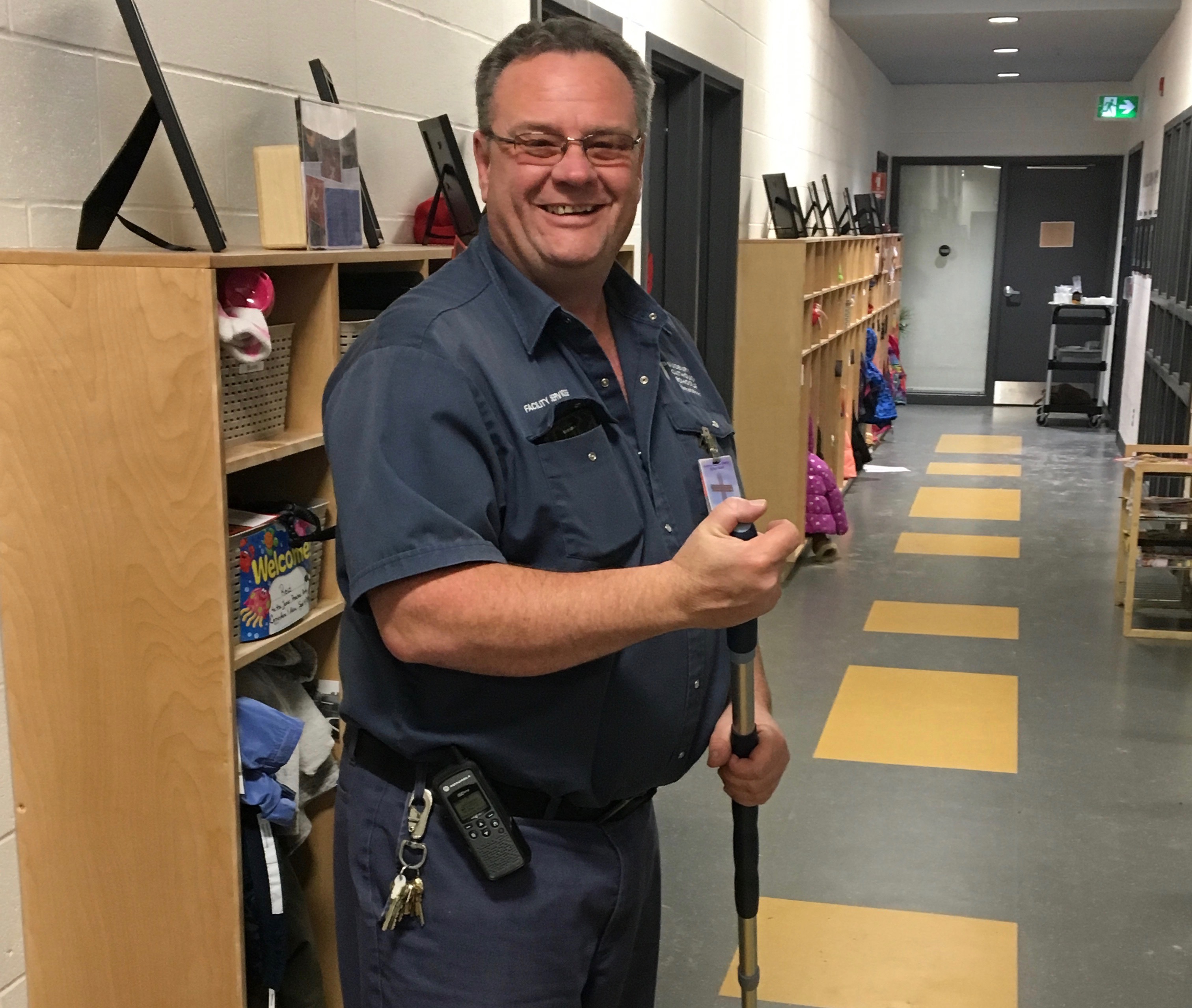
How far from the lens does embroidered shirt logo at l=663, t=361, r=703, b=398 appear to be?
1734 millimetres

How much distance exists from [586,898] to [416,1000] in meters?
0.23

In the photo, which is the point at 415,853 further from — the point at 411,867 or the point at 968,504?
the point at 968,504

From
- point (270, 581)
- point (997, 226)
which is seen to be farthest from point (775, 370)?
point (997, 226)

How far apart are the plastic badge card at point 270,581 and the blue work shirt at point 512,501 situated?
0.58m

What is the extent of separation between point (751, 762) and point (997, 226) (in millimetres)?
12282

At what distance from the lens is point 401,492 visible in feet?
4.25

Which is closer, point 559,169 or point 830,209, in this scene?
point 559,169

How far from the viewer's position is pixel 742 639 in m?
1.62

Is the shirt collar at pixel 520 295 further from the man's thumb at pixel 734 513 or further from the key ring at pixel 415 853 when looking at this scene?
the key ring at pixel 415 853

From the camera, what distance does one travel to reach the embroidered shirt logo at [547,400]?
4.69 ft

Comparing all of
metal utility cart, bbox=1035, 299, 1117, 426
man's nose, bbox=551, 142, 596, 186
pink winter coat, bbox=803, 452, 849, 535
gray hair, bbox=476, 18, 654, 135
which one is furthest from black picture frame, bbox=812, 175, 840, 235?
man's nose, bbox=551, 142, 596, 186

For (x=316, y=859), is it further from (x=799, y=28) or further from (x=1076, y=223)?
(x=1076, y=223)

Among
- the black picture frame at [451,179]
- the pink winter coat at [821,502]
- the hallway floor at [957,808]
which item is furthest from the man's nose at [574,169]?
the pink winter coat at [821,502]

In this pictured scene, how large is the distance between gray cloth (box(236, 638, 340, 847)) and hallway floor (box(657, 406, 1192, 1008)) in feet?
3.09
